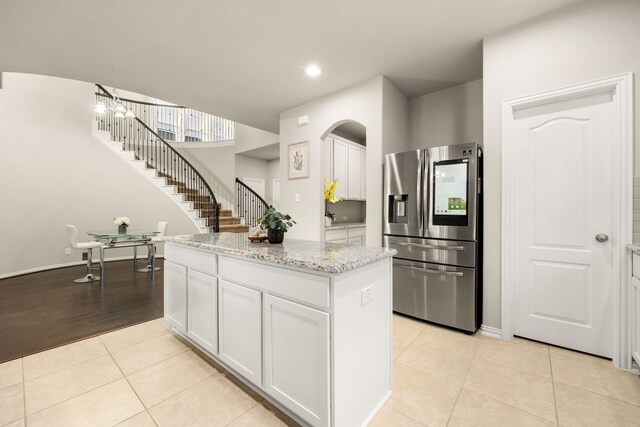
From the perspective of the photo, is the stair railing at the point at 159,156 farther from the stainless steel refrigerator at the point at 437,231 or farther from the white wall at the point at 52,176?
the stainless steel refrigerator at the point at 437,231

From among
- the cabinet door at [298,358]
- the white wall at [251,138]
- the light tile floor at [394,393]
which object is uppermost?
the white wall at [251,138]

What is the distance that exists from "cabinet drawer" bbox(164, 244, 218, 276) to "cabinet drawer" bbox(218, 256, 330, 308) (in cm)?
17

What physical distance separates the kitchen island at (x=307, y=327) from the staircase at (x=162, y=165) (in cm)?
453

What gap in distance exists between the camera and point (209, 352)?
214 cm

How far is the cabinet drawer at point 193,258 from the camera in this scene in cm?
203

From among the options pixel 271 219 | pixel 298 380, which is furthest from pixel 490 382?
pixel 271 219

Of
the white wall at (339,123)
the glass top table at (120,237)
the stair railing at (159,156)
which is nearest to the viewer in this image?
the white wall at (339,123)

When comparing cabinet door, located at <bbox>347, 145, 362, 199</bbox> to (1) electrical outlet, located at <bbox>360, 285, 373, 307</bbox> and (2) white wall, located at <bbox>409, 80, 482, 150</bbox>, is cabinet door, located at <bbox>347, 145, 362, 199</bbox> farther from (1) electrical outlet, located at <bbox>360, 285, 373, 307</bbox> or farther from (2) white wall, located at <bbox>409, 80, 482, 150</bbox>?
(1) electrical outlet, located at <bbox>360, 285, 373, 307</bbox>

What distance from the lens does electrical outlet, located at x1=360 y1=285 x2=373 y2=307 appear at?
1.49 metres

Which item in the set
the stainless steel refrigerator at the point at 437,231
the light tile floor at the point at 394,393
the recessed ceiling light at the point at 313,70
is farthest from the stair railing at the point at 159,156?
the stainless steel refrigerator at the point at 437,231

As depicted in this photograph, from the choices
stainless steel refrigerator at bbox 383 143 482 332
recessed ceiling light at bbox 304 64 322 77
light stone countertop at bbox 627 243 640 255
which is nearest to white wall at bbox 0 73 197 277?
recessed ceiling light at bbox 304 64 322 77

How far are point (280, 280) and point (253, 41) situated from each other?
7.75 feet

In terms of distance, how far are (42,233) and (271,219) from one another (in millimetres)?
5930

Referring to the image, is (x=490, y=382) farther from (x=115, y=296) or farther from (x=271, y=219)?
(x=115, y=296)
